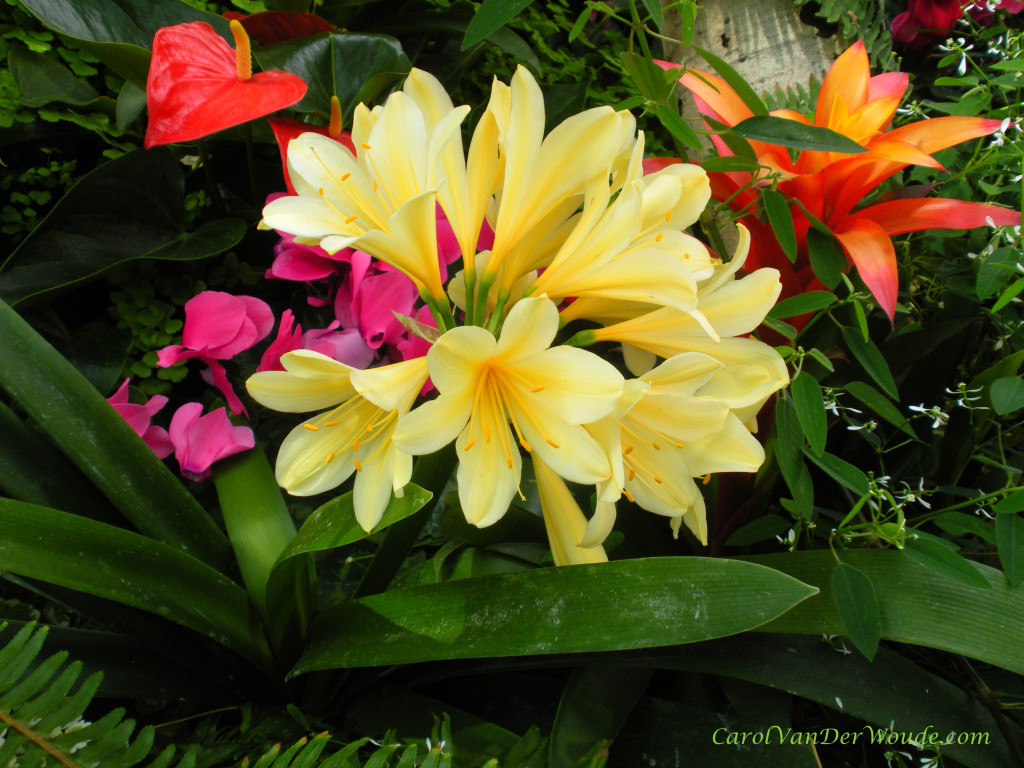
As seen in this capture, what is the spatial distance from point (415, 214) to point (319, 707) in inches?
23.3

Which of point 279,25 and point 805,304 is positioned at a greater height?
point 279,25

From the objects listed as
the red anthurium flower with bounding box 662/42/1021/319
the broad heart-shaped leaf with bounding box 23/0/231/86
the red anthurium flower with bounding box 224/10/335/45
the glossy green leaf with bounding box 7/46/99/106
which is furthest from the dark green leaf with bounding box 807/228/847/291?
the glossy green leaf with bounding box 7/46/99/106

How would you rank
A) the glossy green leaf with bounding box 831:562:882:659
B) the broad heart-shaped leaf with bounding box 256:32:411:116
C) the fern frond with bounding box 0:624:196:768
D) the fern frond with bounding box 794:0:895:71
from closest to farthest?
the fern frond with bounding box 0:624:196:768 < the glossy green leaf with bounding box 831:562:882:659 < the broad heart-shaped leaf with bounding box 256:32:411:116 < the fern frond with bounding box 794:0:895:71

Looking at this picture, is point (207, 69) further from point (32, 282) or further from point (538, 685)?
point (538, 685)

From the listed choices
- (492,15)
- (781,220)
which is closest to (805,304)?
(781,220)

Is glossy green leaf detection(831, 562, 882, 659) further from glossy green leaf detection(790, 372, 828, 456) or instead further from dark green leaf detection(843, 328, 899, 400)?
dark green leaf detection(843, 328, 899, 400)

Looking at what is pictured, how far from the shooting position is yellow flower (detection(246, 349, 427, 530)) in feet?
1.76

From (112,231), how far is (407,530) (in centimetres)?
65

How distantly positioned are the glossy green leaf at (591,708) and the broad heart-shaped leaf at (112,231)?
2.43 ft

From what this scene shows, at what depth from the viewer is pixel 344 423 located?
2.09 feet

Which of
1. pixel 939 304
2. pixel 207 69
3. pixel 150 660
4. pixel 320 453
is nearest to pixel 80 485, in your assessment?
pixel 150 660

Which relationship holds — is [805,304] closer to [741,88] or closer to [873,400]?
[873,400]

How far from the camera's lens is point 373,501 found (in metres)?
0.58

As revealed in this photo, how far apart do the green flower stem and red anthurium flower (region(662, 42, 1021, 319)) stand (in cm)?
49
